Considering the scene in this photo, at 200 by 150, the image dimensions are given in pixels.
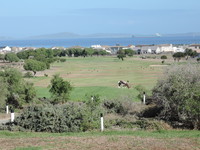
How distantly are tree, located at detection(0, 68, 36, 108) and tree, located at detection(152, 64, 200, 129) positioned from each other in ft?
35.7

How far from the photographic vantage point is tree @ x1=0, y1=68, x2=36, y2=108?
1214 inches

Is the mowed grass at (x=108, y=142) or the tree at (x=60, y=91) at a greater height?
the mowed grass at (x=108, y=142)

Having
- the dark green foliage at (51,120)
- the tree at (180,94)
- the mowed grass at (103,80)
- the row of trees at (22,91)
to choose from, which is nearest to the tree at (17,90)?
the row of trees at (22,91)

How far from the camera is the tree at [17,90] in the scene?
1214 inches

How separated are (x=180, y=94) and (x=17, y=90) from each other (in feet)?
46.8

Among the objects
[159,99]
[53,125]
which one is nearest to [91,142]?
[53,125]

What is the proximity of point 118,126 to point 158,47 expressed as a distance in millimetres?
182117

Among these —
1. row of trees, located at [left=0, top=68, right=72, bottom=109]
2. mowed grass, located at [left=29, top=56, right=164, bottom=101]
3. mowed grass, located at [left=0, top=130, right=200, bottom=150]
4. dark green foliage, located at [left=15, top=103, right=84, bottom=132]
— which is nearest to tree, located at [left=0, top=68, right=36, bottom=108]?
row of trees, located at [left=0, top=68, right=72, bottom=109]

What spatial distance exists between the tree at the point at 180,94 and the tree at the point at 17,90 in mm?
10867

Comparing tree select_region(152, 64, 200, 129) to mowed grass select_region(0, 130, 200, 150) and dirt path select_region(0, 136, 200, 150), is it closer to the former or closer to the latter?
mowed grass select_region(0, 130, 200, 150)

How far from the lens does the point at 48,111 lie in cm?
1741

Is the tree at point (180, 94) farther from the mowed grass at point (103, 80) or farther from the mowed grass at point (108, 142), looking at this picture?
the mowed grass at point (103, 80)

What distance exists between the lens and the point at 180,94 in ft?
68.5

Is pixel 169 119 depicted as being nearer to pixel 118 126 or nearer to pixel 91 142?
pixel 118 126
